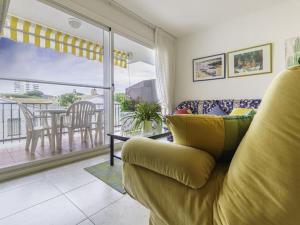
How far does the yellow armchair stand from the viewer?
45 cm

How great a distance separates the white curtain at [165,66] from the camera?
3463mm

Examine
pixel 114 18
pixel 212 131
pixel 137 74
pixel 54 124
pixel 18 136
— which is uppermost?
pixel 114 18

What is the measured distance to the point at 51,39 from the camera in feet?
8.95

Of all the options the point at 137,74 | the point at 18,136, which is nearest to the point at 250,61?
the point at 137,74

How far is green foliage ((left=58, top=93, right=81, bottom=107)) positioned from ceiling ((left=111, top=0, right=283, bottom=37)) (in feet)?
5.33

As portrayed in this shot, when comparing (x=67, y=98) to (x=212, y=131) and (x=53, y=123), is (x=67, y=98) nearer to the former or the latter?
(x=53, y=123)

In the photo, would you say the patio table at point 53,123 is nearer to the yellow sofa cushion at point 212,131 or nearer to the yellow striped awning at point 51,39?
the yellow striped awning at point 51,39

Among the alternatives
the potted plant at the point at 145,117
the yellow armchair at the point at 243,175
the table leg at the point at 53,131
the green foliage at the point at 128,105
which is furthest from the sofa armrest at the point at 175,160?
the table leg at the point at 53,131

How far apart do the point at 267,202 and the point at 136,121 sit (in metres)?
1.61

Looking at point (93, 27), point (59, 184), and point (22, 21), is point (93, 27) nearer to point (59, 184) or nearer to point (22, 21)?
point (22, 21)

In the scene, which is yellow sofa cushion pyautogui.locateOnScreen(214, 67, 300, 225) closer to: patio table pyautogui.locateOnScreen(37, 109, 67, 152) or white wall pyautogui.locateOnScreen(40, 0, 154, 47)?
patio table pyautogui.locateOnScreen(37, 109, 67, 152)

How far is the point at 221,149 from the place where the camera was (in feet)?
2.44

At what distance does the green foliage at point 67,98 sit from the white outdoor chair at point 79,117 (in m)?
0.28

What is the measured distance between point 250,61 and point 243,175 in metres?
2.99
